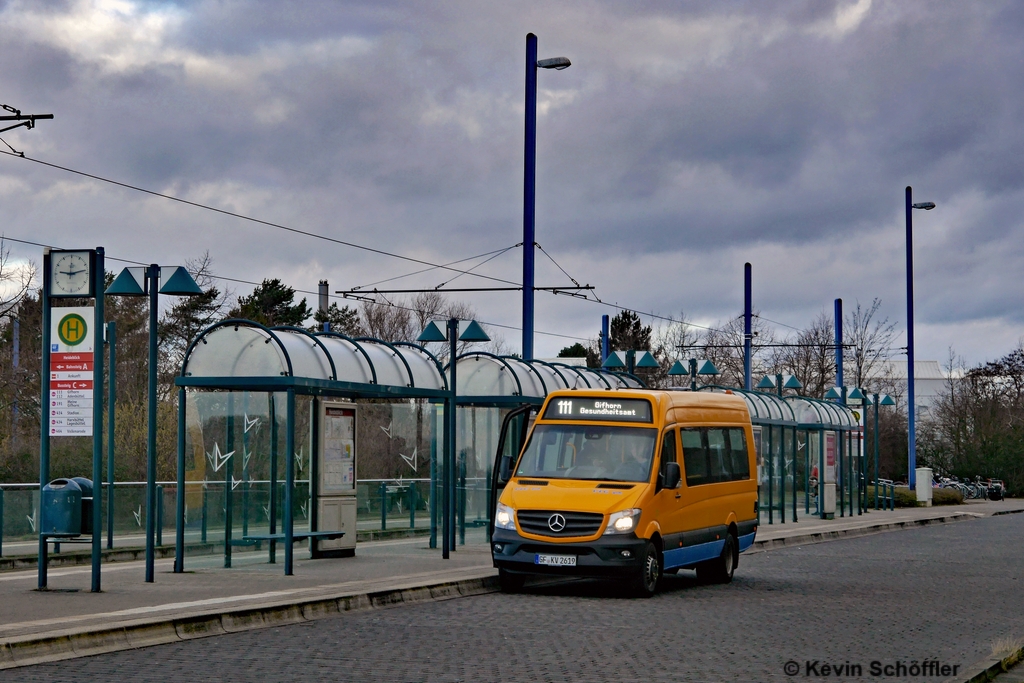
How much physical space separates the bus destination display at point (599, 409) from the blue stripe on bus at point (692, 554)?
1.67 m

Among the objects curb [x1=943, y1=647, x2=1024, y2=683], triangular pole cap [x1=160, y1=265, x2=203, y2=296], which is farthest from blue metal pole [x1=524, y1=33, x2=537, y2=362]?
curb [x1=943, y1=647, x2=1024, y2=683]

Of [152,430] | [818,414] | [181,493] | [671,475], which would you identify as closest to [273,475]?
[181,493]

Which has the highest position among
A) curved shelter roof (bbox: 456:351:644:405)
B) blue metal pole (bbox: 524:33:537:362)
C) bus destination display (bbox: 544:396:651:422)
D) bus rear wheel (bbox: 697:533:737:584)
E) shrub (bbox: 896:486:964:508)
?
blue metal pole (bbox: 524:33:537:362)

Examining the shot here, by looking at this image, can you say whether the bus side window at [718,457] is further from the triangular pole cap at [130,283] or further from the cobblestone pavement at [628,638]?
the triangular pole cap at [130,283]

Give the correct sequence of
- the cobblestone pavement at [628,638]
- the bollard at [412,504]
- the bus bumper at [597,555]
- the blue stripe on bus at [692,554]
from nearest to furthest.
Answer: the cobblestone pavement at [628,638]
the bus bumper at [597,555]
the blue stripe on bus at [692,554]
the bollard at [412,504]

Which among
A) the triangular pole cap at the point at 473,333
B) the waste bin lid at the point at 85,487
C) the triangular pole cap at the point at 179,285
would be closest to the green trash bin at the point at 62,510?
the waste bin lid at the point at 85,487

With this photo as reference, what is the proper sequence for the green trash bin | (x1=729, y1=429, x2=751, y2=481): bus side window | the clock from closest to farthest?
the green trash bin
the clock
(x1=729, y1=429, x2=751, y2=481): bus side window

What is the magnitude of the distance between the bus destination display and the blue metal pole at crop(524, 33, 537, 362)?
885cm

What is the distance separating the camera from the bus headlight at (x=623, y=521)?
1633 centimetres

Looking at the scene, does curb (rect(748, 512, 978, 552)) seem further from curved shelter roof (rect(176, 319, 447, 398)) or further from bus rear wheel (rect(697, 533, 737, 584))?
curved shelter roof (rect(176, 319, 447, 398))

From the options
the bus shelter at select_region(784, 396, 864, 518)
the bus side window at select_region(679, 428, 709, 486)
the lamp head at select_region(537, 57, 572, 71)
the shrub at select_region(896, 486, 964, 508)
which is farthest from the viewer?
the shrub at select_region(896, 486, 964, 508)

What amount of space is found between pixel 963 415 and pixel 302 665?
60318 mm

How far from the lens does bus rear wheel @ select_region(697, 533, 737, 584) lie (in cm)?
1908

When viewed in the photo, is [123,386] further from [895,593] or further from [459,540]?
[895,593]
